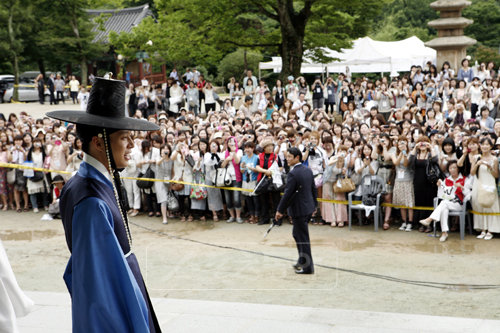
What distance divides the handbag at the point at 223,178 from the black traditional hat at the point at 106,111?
A: 834 centimetres

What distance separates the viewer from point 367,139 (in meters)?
11.7

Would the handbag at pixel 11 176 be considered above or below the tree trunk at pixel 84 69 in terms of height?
below

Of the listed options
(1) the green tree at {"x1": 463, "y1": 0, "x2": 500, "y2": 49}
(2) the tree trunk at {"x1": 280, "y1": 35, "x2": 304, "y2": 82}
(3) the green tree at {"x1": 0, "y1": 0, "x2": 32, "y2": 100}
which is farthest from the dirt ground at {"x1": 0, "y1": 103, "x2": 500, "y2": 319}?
(1) the green tree at {"x1": 463, "y1": 0, "x2": 500, "y2": 49}

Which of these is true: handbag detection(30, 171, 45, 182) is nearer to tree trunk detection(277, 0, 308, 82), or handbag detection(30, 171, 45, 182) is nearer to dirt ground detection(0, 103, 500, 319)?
dirt ground detection(0, 103, 500, 319)

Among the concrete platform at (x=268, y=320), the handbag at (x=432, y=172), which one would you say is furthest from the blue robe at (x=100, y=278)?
the handbag at (x=432, y=172)

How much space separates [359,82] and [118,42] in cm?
1217

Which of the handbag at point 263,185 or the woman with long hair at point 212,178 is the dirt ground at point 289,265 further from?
the handbag at point 263,185

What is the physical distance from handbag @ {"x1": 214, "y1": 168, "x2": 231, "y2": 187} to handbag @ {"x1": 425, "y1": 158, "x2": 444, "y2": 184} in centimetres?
367

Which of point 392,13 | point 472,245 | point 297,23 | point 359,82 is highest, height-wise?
point 392,13

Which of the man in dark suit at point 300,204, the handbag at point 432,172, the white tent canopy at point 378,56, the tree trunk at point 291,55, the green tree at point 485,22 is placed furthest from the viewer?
the green tree at point 485,22

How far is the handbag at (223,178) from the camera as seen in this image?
11477 mm

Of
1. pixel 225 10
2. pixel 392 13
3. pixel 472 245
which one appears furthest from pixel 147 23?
pixel 392 13

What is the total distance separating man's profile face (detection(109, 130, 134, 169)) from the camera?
3.10 m

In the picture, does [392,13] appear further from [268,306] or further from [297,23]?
[268,306]
